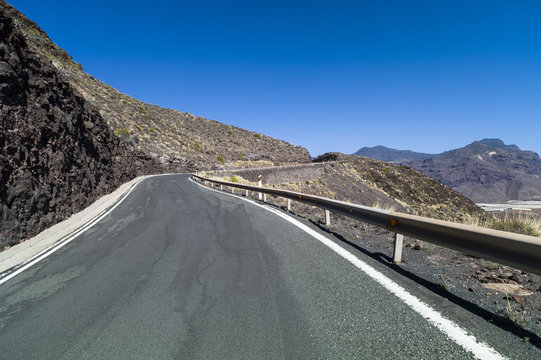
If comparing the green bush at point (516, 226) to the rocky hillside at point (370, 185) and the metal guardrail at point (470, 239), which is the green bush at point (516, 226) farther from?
the rocky hillside at point (370, 185)

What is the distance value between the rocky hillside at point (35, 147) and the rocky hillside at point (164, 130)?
85.0ft

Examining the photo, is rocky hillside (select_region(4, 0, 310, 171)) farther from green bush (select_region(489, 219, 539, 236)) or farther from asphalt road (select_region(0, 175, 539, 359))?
green bush (select_region(489, 219, 539, 236))

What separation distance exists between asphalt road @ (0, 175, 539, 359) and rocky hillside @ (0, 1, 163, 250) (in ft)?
10.3

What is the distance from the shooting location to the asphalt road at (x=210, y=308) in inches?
87.7

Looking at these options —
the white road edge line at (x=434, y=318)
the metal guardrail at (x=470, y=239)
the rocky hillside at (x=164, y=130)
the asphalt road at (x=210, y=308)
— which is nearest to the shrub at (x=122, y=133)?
the rocky hillside at (x=164, y=130)

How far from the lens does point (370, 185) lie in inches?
1946

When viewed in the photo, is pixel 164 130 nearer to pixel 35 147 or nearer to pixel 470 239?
pixel 35 147

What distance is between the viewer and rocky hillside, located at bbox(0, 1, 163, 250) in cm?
714

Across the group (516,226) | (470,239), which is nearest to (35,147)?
(470,239)

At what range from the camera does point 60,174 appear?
9.84 meters

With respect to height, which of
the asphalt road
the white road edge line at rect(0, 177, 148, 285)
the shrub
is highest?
the shrub

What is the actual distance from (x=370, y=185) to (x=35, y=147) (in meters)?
48.4

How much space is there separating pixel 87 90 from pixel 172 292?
168ft

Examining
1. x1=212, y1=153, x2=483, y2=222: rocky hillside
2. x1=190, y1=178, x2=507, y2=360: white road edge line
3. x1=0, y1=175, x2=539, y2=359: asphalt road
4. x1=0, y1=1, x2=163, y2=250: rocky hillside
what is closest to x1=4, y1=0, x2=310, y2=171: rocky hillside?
x1=212, y1=153, x2=483, y2=222: rocky hillside
